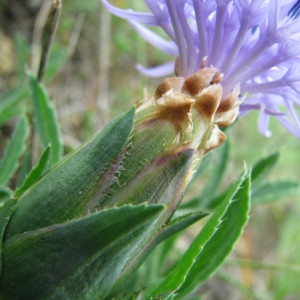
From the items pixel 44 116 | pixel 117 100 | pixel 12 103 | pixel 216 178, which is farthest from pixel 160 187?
pixel 117 100

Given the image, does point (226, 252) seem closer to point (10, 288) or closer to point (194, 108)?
point (194, 108)

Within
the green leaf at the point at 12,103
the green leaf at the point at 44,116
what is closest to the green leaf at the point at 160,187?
the green leaf at the point at 44,116

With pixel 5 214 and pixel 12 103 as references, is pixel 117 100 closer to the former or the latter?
pixel 12 103

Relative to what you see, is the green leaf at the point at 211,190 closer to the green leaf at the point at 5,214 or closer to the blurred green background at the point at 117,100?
the blurred green background at the point at 117,100

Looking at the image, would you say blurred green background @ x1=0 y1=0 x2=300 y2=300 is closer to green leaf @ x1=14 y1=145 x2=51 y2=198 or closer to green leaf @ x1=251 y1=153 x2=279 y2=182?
green leaf @ x1=251 y1=153 x2=279 y2=182

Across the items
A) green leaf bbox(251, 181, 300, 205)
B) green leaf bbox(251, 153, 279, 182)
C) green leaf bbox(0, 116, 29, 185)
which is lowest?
green leaf bbox(251, 181, 300, 205)

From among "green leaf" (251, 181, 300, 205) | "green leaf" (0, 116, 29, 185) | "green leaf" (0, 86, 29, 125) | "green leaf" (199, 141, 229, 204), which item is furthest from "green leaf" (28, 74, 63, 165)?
"green leaf" (251, 181, 300, 205)

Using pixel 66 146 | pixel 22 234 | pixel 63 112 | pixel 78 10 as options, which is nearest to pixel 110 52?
→ pixel 78 10
